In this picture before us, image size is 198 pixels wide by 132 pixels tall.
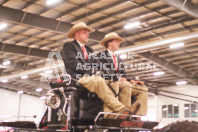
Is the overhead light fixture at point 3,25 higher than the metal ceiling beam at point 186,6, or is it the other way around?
the metal ceiling beam at point 186,6

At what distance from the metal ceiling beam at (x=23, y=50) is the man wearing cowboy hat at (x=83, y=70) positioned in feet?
33.5

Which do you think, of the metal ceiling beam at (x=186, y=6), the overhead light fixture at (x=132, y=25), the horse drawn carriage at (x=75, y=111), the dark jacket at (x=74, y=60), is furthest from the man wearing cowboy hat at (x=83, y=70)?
the overhead light fixture at (x=132, y=25)

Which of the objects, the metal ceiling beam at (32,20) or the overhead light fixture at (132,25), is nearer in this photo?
the metal ceiling beam at (32,20)

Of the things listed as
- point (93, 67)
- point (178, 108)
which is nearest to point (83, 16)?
point (93, 67)

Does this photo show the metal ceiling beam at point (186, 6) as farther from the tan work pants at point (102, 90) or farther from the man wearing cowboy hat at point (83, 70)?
the tan work pants at point (102, 90)

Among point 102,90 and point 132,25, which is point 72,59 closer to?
point 102,90

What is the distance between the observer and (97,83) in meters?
3.95

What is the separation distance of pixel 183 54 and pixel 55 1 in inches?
334

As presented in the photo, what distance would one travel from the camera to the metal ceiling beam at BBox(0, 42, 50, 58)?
558 inches

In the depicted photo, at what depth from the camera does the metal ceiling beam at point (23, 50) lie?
14172 millimetres

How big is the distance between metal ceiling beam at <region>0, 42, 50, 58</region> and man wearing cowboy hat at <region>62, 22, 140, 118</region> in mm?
10221

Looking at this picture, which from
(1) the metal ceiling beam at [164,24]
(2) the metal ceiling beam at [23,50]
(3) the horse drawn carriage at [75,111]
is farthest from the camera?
(2) the metal ceiling beam at [23,50]

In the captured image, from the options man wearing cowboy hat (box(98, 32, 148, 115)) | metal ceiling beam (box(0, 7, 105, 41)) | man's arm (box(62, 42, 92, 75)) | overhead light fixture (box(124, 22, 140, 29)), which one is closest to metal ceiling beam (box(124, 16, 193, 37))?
overhead light fixture (box(124, 22, 140, 29))

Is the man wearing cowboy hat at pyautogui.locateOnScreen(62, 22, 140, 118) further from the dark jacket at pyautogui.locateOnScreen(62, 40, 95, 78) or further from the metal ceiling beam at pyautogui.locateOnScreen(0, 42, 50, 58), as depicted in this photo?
the metal ceiling beam at pyautogui.locateOnScreen(0, 42, 50, 58)
